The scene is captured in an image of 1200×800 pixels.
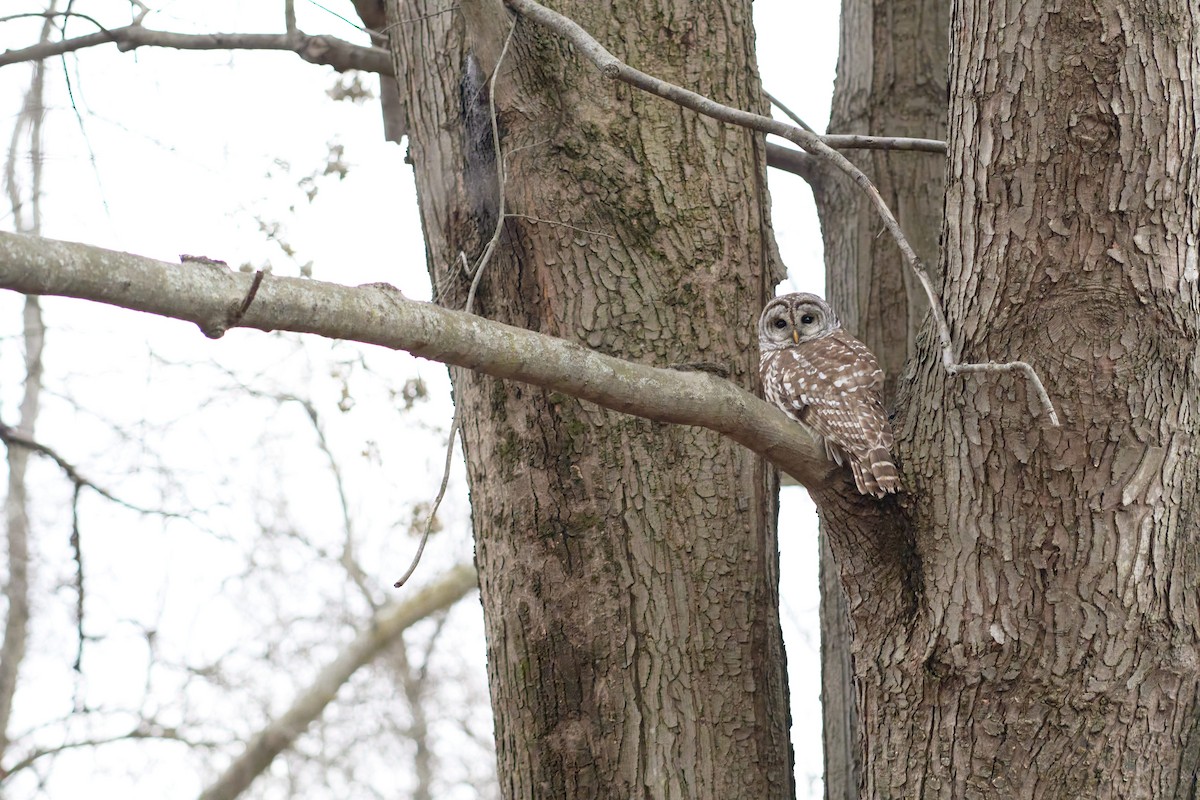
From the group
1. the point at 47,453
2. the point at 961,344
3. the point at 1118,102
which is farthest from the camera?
the point at 47,453

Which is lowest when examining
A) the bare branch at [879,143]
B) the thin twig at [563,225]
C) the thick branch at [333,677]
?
the thick branch at [333,677]

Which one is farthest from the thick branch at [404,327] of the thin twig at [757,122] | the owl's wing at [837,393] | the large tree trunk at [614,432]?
the large tree trunk at [614,432]

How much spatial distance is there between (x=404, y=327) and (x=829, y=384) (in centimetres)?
206

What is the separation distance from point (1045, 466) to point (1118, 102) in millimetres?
903

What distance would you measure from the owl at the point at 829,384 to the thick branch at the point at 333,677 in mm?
8206

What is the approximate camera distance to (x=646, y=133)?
3.90 m

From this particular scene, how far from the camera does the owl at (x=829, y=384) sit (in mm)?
3318

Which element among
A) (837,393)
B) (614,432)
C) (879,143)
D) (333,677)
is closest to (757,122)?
(879,143)

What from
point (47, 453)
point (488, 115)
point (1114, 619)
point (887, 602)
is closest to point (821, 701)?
point (887, 602)

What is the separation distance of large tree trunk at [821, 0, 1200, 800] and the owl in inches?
11.4

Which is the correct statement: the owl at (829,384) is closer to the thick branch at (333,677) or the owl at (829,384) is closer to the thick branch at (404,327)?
the thick branch at (404,327)

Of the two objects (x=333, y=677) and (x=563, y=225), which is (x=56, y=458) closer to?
(x=563, y=225)

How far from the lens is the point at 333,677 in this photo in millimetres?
12836

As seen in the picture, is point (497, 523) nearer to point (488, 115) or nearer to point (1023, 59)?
point (488, 115)
